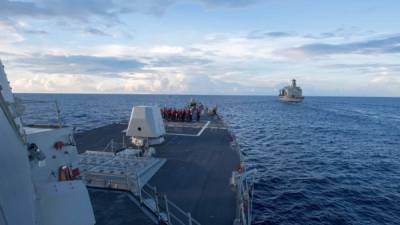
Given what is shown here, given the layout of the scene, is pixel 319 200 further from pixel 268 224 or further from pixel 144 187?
pixel 144 187

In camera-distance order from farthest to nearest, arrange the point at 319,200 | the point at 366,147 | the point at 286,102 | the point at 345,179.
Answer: the point at 286,102
the point at 366,147
the point at 345,179
the point at 319,200

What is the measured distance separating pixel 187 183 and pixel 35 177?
10.3m

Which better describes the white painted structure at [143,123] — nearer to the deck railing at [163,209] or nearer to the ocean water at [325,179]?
the deck railing at [163,209]

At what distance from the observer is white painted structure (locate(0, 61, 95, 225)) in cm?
555

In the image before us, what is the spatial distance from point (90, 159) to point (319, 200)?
20501mm

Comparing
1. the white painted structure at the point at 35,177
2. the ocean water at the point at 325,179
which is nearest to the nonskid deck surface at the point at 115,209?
the white painted structure at the point at 35,177

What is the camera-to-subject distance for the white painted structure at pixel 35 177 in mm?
5551

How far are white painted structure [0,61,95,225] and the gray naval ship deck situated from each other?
3030 mm

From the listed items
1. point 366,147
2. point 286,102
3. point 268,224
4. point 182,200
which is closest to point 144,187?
point 182,200

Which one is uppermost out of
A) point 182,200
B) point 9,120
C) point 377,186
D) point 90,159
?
point 9,120

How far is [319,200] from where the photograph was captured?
27750 millimetres

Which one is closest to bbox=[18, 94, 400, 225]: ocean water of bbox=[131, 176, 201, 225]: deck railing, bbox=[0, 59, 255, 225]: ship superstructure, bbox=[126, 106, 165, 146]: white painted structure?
bbox=[0, 59, 255, 225]: ship superstructure

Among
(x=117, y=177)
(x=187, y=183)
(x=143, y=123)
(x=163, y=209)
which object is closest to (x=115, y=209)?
(x=163, y=209)

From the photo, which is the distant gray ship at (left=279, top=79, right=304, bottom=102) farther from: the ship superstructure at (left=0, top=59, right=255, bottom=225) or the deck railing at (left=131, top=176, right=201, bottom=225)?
the deck railing at (left=131, top=176, right=201, bottom=225)
